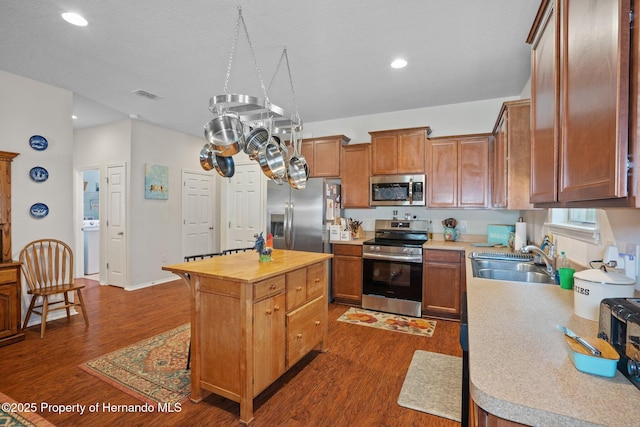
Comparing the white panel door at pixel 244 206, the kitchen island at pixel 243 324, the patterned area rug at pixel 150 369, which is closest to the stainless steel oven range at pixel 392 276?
the kitchen island at pixel 243 324

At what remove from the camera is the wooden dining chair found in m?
3.29

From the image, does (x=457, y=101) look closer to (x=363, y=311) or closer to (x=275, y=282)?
(x=363, y=311)

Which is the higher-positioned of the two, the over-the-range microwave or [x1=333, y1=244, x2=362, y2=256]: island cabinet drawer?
the over-the-range microwave

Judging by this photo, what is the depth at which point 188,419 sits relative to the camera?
1977 mm

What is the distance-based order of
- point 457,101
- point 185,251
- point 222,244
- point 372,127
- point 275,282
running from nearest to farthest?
point 275,282, point 457,101, point 372,127, point 185,251, point 222,244

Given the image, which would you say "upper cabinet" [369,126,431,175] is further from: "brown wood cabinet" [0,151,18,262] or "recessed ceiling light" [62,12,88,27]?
"brown wood cabinet" [0,151,18,262]

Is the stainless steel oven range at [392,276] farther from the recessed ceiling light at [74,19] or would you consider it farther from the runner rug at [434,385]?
the recessed ceiling light at [74,19]

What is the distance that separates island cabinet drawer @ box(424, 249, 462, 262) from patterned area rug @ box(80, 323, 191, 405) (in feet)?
9.04

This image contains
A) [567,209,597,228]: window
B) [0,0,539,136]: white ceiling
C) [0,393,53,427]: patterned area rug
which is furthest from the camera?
[0,0,539,136]: white ceiling

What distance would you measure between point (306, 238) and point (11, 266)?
3.11 m

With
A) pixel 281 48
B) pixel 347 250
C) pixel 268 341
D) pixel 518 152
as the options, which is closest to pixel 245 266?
pixel 268 341

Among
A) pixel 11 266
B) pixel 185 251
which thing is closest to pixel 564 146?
pixel 11 266

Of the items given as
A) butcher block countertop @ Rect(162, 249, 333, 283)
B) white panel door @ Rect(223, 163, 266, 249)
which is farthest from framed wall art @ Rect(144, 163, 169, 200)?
butcher block countertop @ Rect(162, 249, 333, 283)

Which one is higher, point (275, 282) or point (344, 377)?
point (275, 282)
